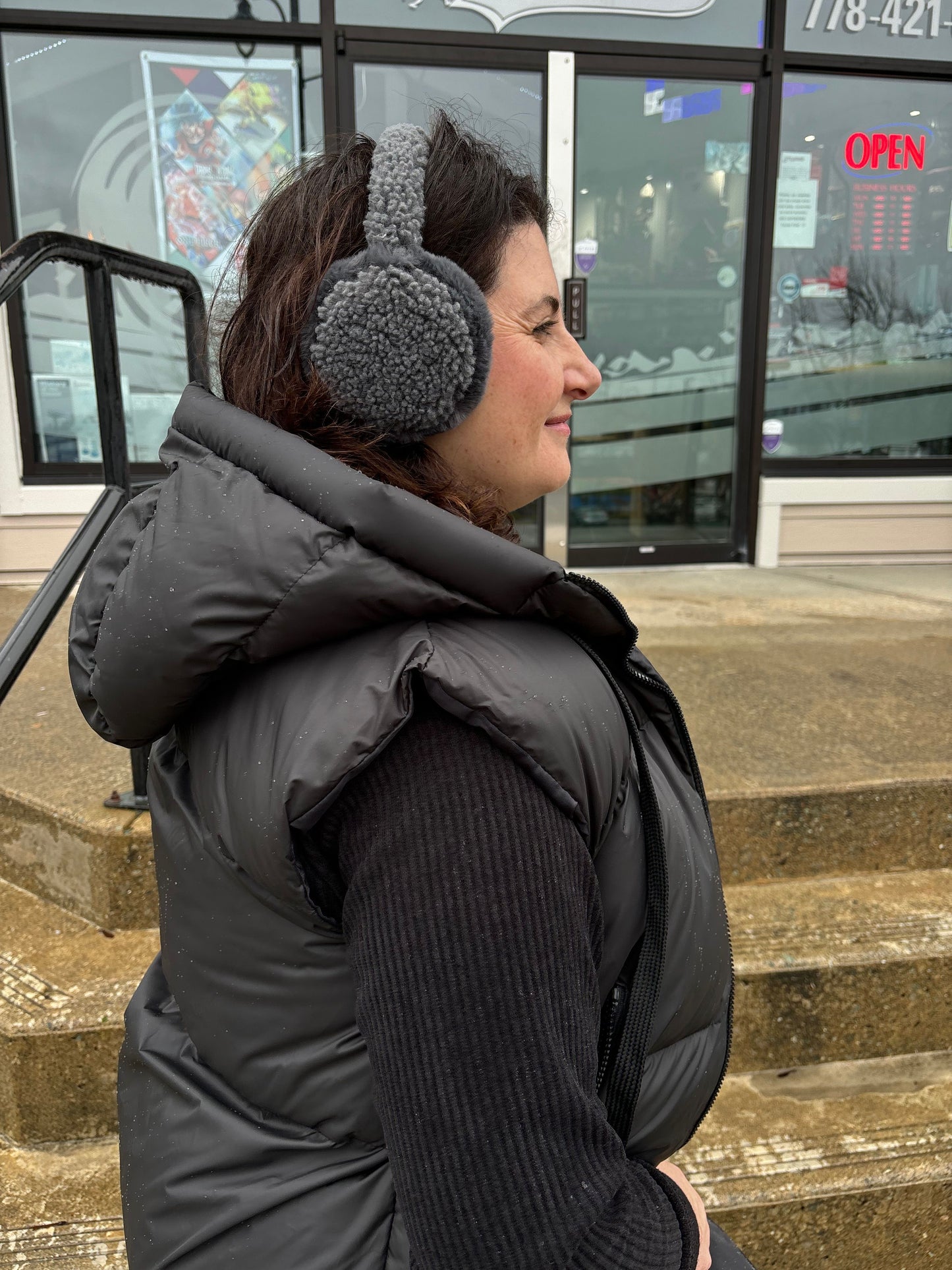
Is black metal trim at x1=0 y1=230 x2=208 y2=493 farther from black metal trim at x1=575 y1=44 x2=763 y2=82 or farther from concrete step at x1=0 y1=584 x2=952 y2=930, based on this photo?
black metal trim at x1=575 y1=44 x2=763 y2=82

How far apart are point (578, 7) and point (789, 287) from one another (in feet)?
6.26

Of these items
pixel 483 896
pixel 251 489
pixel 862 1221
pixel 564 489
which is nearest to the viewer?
pixel 483 896

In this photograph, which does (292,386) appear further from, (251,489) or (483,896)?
(483,896)

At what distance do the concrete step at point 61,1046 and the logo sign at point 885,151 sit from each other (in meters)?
5.75

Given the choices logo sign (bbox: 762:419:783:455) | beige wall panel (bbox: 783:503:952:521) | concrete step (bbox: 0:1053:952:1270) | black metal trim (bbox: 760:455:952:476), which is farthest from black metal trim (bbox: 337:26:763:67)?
concrete step (bbox: 0:1053:952:1270)

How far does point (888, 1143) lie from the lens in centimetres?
193

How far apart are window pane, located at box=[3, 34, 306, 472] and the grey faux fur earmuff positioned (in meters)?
4.75

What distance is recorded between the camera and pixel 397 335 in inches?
36.8

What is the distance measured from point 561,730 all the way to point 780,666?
3089 millimetres

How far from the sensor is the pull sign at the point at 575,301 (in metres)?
5.37

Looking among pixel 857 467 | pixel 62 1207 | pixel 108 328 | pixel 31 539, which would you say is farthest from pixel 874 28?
pixel 62 1207

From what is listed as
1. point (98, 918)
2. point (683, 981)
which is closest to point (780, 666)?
point (98, 918)

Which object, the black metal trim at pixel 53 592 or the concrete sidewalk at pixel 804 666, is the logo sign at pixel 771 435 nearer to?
the concrete sidewalk at pixel 804 666

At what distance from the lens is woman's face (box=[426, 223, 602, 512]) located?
1.06 metres
